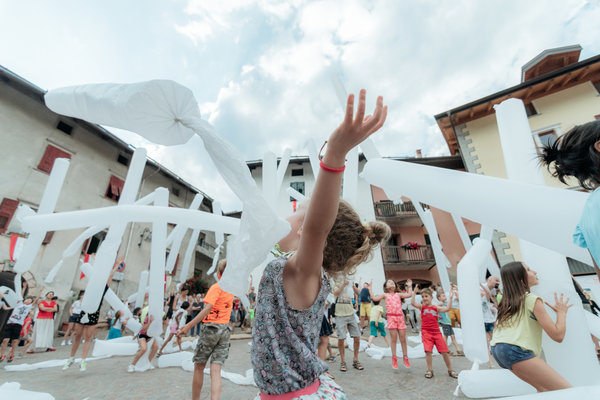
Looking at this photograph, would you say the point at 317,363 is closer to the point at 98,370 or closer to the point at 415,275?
the point at 98,370

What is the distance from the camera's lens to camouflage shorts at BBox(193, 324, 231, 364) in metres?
3.29

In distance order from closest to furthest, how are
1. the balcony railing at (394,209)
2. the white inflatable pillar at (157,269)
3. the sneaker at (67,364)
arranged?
the white inflatable pillar at (157,269)
the sneaker at (67,364)
the balcony railing at (394,209)

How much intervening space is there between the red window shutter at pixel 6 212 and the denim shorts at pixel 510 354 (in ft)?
46.9

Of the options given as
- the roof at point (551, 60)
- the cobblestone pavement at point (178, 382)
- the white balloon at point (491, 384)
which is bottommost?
the cobblestone pavement at point (178, 382)

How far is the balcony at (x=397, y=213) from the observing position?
1808cm

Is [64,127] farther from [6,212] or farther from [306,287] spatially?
[306,287]

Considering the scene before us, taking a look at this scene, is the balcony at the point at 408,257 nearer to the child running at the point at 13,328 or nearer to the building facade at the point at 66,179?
the building facade at the point at 66,179

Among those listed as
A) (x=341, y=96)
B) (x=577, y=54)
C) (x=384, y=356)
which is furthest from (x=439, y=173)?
(x=577, y=54)

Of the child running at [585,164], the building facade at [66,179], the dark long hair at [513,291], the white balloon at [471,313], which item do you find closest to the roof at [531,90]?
the white balloon at [471,313]

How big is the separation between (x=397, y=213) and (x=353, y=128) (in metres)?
18.7

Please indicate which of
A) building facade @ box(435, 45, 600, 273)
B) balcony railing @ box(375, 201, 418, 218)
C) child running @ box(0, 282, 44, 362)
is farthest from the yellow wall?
child running @ box(0, 282, 44, 362)

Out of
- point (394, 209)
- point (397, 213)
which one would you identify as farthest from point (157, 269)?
point (394, 209)

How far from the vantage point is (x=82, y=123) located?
1358 centimetres

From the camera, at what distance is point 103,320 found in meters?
12.5
